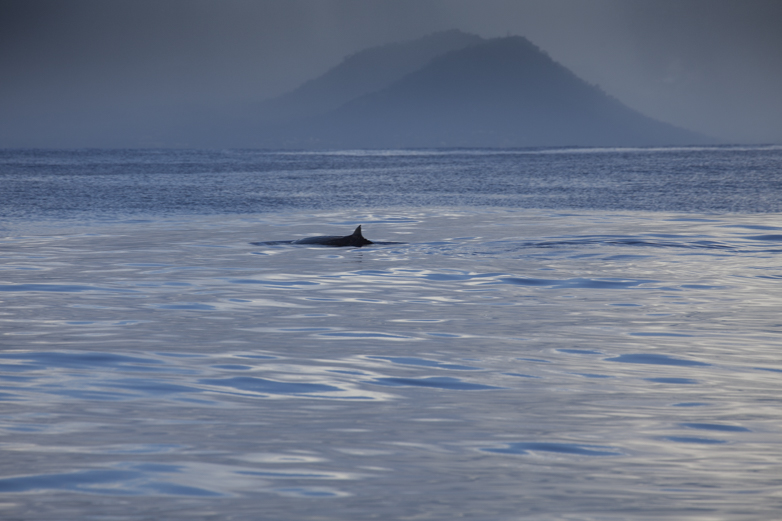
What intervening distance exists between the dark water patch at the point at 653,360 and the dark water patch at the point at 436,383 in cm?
224

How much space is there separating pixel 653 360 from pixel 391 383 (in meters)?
3.56

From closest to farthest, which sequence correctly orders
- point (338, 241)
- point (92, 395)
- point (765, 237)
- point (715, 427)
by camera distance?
point (715, 427) < point (92, 395) < point (338, 241) < point (765, 237)

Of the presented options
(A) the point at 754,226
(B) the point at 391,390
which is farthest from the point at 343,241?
(A) the point at 754,226

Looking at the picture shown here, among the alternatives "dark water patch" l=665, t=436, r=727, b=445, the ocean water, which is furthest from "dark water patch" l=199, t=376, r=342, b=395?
"dark water patch" l=665, t=436, r=727, b=445

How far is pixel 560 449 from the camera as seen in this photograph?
7047 millimetres

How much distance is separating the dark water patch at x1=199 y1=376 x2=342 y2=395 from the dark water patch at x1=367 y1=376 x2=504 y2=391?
0.65m

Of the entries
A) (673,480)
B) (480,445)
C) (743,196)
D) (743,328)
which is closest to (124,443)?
(480,445)

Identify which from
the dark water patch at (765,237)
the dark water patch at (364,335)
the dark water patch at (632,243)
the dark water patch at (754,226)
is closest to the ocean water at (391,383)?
the dark water patch at (364,335)

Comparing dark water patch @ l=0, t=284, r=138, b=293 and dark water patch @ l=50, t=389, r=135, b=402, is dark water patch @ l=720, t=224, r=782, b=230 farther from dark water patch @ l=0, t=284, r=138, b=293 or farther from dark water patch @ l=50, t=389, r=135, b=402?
dark water patch @ l=50, t=389, r=135, b=402

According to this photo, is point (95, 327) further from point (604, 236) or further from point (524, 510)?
point (604, 236)

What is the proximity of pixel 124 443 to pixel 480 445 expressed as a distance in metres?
3.11

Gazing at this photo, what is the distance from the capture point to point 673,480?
246 inches

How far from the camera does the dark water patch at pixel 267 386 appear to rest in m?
8.98

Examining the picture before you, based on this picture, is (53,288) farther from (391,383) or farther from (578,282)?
(578,282)
